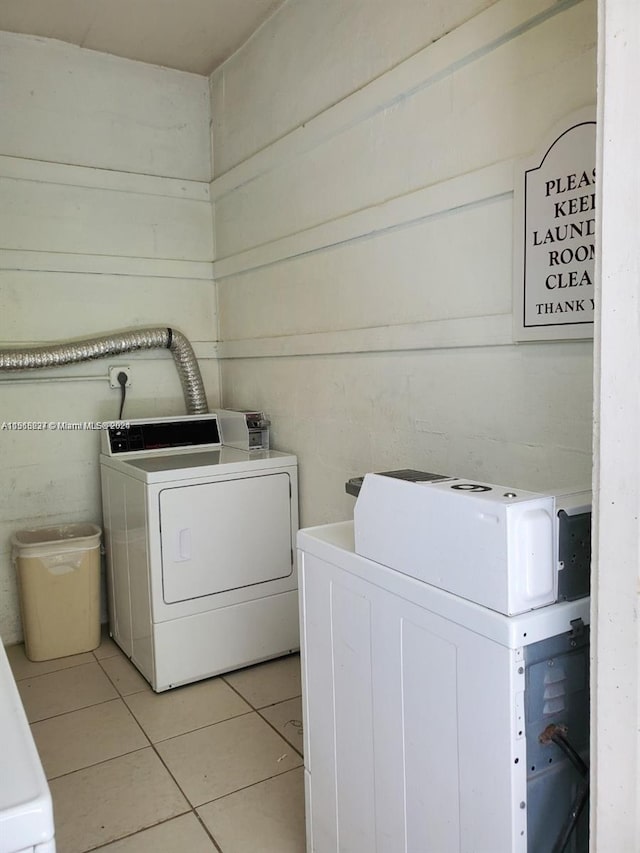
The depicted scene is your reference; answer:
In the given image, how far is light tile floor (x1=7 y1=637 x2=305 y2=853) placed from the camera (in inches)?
76.9

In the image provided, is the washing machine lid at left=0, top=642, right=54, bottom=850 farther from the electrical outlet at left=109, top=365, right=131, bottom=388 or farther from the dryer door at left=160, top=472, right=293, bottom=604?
the electrical outlet at left=109, top=365, right=131, bottom=388

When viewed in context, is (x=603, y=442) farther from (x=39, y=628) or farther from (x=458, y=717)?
(x=39, y=628)

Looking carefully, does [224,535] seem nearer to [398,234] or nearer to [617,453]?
[398,234]

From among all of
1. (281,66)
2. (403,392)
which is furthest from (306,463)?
(281,66)

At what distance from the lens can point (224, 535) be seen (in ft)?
9.18

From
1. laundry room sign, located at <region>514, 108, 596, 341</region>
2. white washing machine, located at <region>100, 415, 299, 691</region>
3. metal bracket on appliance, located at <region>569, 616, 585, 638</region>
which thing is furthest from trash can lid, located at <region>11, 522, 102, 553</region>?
metal bracket on appliance, located at <region>569, 616, 585, 638</region>

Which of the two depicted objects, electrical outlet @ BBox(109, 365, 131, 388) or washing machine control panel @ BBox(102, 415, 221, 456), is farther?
electrical outlet @ BBox(109, 365, 131, 388)

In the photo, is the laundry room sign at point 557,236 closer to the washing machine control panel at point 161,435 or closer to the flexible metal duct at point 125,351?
the washing machine control panel at point 161,435

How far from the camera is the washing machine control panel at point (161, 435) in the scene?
3123 mm

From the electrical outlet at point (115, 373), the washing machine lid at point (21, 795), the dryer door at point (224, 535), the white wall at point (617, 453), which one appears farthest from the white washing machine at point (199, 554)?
the white wall at point (617, 453)

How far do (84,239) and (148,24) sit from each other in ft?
3.27

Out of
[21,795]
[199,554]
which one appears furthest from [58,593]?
[21,795]

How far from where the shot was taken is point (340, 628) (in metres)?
1.56

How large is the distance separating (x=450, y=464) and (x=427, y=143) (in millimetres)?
1012
